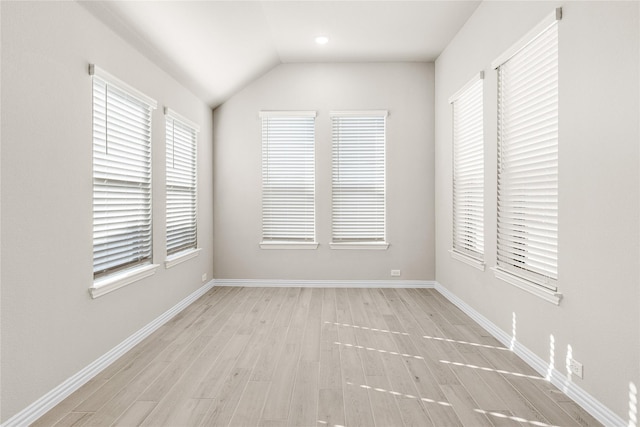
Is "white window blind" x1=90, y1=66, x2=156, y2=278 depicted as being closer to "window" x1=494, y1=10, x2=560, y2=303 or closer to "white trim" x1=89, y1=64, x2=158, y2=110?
"white trim" x1=89, y1=64, x2=158, y2=110

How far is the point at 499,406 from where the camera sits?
2.24 metres

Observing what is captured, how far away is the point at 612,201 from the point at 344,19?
3.27 meters

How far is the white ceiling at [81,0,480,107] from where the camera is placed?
3.19 metres

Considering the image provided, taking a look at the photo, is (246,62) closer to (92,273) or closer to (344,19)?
(344,19)

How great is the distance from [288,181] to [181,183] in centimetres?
159

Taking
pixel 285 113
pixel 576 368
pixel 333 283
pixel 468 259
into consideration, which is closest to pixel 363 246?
pixel 333 283

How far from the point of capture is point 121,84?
3033mm

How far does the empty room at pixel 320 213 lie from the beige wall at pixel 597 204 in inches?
0.6

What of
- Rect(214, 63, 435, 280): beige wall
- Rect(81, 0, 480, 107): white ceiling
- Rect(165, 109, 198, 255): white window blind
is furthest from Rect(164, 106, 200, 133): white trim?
Rect(214, 63, 435, 280): beige wall

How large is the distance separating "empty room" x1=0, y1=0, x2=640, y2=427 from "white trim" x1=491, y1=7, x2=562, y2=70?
0.02 m

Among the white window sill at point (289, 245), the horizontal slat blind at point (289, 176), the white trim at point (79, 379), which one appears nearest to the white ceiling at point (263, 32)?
the horizontal slat blind at point (289, 176)

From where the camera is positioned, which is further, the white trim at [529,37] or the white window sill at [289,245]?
the white window sill at [289,245]

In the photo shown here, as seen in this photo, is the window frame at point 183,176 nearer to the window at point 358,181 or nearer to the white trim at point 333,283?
the white trim at point 333,283

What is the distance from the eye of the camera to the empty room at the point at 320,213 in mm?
2082
